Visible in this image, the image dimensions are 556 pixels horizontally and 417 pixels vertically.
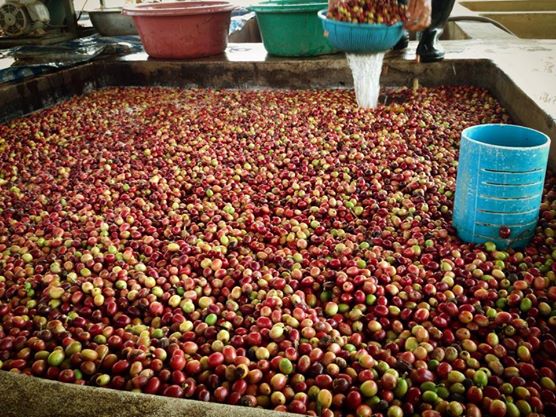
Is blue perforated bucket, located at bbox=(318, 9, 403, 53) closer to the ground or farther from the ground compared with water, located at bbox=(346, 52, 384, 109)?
farther from the ground

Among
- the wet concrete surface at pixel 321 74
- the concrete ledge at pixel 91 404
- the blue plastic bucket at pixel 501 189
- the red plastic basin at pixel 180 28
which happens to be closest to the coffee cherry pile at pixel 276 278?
the blue plastic bucket at pixel 501 189

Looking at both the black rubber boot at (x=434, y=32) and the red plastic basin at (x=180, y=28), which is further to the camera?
the red plastic basin at (x=180, y=28)

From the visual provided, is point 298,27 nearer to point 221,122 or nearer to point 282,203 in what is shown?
point 221,122

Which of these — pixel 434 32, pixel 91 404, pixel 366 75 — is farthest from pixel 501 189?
pixel 434 32

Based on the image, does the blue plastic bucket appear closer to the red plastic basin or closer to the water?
the water

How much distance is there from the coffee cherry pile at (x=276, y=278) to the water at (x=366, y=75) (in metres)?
0.59

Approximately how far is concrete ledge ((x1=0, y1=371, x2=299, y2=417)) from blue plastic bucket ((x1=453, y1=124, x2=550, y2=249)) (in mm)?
1389

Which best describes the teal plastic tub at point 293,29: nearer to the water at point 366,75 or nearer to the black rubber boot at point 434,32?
the water at point 366,75

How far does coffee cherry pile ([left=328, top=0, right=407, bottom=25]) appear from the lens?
11.8ft

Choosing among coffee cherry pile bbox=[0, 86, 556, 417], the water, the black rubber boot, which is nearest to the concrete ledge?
coffee cherry pile bbox=[0, 86, 556, 417]

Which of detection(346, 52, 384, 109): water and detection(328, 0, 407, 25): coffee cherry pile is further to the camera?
detection(346, 52, 384, 109): water

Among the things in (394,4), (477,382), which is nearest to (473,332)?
(477,382)

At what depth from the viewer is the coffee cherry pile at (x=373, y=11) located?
3.60 metres

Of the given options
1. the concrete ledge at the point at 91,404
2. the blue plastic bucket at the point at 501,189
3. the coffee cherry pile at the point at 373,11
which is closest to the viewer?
the concrete ledge at the point at 91,404
